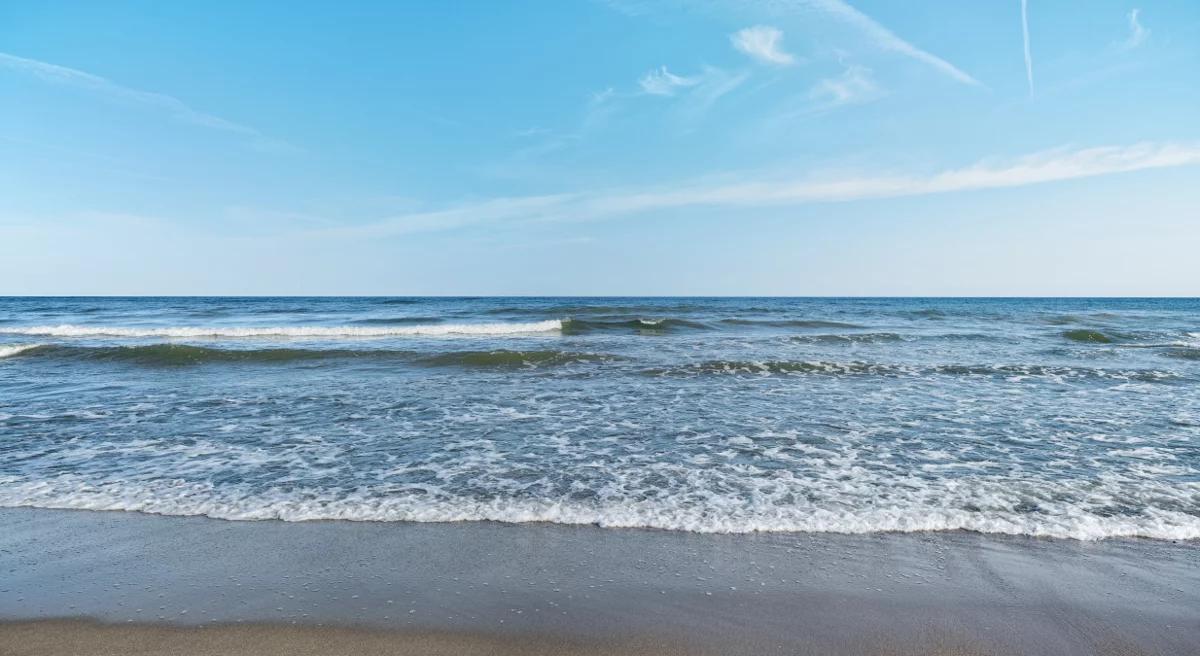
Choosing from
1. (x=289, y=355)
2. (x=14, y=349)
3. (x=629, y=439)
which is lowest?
(x=629, y=439)

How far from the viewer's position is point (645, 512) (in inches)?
198

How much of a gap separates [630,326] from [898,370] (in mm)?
15200

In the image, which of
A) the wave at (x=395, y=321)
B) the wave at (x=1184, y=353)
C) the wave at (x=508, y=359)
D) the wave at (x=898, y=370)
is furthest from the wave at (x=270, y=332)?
the wave at (x=1184, y=353)

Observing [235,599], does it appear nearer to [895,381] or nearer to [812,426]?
[812,426]

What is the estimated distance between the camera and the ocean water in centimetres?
514

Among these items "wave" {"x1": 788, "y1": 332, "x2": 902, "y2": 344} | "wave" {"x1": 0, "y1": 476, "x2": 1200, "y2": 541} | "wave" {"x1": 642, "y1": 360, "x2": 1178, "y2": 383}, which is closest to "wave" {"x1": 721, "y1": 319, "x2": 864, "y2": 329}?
"wave" {"x1": 788, "y1": 332, "x2": 902, "y2": 344}

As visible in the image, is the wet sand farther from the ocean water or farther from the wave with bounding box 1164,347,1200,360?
the wave with bounding box 1164,347,1200,360

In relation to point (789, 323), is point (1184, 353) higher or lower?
lower

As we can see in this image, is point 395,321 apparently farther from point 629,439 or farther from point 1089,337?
point 1089,337

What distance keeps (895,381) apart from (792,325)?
57.2ft

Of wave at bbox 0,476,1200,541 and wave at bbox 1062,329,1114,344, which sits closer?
wave at bbox 0,476,1200,541

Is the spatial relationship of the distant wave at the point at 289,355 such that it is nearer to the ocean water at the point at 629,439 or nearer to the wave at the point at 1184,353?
the ocean water at the point at 629,439

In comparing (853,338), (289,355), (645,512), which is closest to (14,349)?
(289,355)

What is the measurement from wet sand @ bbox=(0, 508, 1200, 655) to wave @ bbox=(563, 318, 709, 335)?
20.3 meters
